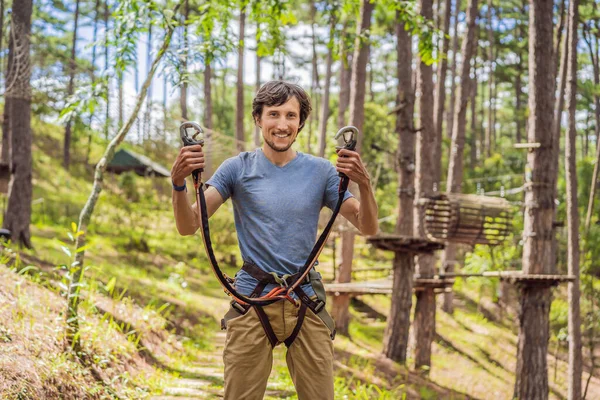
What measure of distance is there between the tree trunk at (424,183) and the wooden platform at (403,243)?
5.34 feet

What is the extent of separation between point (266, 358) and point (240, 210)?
0.66m

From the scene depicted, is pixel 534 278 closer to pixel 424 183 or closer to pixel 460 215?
pixel 460 215

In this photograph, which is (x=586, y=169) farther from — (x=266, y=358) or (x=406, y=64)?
(x=266, y=358)

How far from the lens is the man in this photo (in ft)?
9.86

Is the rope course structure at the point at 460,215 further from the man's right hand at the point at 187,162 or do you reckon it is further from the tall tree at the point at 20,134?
the man's right hand at the point at 187,162

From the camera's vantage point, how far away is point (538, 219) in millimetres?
10234

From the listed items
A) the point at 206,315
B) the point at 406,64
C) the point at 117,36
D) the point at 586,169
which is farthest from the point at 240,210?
the point at 586,169

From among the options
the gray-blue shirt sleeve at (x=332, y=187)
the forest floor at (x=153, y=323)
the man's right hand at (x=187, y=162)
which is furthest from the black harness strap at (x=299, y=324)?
the forest floor at (x=153, y=323)

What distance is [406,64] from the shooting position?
1305 centimetres

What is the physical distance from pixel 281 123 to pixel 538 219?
8.00m

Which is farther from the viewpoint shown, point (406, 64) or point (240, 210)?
point (406, 64)

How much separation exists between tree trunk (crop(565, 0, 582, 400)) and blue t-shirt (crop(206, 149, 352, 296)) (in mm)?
12243

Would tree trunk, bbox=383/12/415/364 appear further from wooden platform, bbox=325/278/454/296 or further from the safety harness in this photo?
the safety harness

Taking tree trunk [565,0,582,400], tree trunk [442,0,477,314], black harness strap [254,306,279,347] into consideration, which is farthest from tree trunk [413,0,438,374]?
black harness strap [254,306,279,347]
